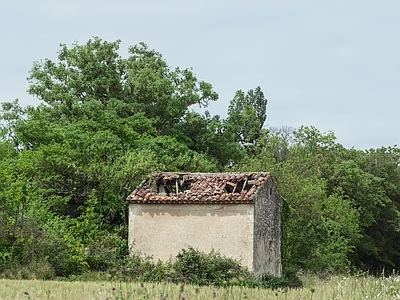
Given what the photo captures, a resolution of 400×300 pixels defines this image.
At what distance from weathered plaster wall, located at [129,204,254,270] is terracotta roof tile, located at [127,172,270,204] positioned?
30 centimetres

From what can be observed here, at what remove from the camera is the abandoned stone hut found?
26609 millimetres

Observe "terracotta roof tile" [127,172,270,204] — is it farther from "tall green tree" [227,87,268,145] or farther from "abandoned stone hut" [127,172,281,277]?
"tall green tree" [227,87,268,145]

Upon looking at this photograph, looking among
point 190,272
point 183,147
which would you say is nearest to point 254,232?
point 190,272

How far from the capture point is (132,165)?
31.8 metres

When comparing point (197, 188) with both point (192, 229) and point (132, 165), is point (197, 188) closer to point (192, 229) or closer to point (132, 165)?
point (192, 229)

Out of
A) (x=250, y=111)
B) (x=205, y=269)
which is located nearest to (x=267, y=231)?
(x=205, y=269)

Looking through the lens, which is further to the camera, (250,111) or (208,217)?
(250,111)

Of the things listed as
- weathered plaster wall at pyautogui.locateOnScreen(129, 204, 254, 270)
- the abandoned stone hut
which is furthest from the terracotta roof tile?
weathered plaster wall at pyautogui.locateOnScreen(129, 204, 254, 270)

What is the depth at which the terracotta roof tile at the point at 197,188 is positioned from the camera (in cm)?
2700

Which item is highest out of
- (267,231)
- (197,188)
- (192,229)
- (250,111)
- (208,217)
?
(250,111)

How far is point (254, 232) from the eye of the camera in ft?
87.3

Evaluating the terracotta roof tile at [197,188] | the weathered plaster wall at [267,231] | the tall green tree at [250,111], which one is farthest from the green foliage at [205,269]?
the tall green tree at [250,111]

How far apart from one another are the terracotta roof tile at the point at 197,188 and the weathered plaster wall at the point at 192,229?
300 mm

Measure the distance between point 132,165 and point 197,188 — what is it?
483cm
